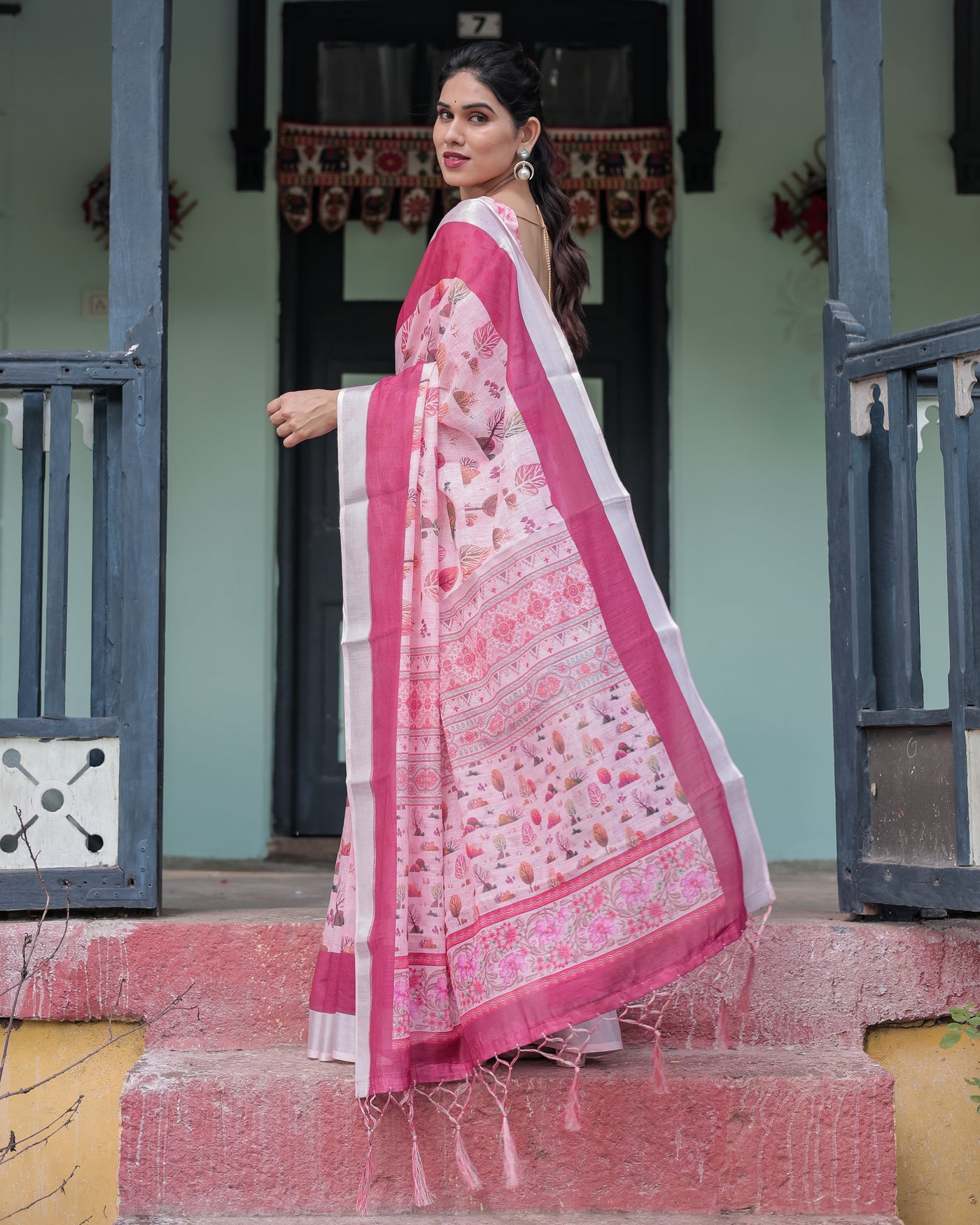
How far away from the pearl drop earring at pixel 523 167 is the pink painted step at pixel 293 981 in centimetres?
160

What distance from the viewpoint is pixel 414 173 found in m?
5.20

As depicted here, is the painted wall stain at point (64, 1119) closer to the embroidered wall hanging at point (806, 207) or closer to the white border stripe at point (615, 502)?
the white border stripe at point (615, 502)

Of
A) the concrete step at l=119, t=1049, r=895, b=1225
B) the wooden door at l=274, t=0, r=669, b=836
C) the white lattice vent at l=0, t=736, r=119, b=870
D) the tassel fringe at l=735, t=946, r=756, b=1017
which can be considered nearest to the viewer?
the concrete step at l=119, t=1049, r=895, b=1225

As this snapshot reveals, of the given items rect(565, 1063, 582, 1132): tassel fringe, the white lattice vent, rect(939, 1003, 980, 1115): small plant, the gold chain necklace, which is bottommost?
rect(565, 1063, 582, 1132): tassel fringe

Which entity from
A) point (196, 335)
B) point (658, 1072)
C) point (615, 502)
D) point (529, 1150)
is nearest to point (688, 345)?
point (196, 335)

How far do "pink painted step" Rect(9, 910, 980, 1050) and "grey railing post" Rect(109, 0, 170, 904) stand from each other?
7.7 inches

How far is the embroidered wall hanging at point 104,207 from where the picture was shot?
16.8 feet

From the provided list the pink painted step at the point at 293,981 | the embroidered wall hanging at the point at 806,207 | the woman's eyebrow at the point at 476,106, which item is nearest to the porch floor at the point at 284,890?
the pink painted step at the point at 293,981

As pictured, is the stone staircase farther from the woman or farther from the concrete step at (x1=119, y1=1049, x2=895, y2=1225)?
the woman

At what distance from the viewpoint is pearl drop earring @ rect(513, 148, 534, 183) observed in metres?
2.76

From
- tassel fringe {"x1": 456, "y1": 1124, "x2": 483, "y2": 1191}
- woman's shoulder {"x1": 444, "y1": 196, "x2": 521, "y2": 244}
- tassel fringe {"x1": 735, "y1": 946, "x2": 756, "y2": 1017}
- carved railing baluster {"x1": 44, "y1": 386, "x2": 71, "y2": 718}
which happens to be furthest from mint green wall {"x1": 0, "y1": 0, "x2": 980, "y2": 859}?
tassel fringe {"x1": 456, "y1": 1124, "x2": 483, "y2": 1191}

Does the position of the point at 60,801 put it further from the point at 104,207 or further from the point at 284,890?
the point at 104,207

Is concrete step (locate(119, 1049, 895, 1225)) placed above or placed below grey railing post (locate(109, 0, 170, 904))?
below

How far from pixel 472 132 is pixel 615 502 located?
82 centimetres
